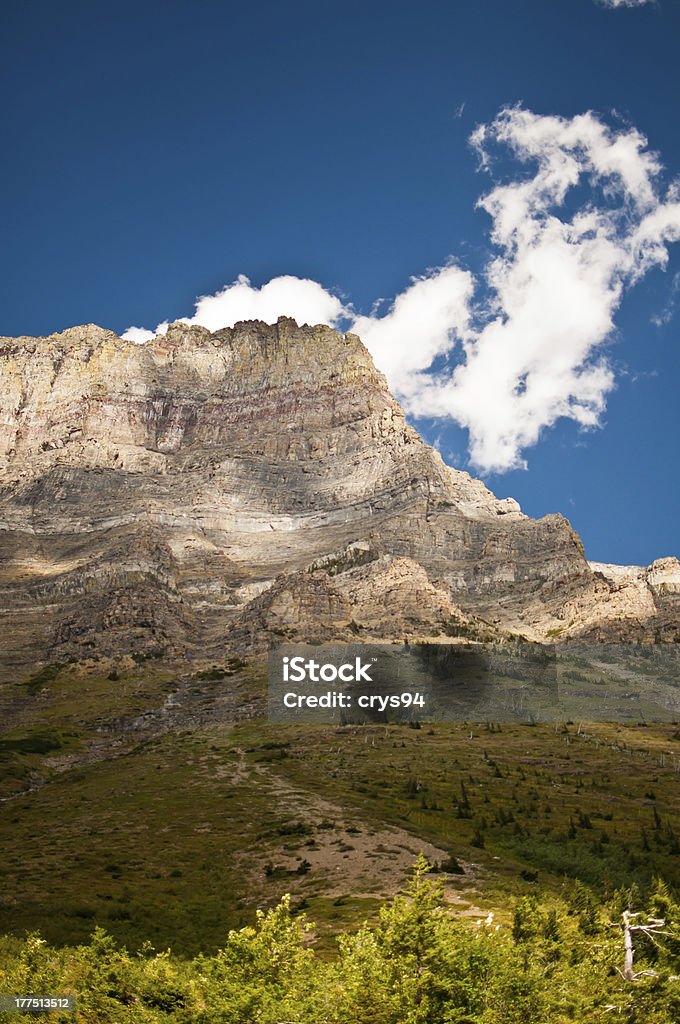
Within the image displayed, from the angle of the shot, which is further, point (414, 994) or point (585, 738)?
point (585, 738)

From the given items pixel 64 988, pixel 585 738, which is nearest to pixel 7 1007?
pixel 64 988

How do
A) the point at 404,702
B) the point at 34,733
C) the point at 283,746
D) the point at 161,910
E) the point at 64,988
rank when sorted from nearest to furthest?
the point at 64,988
the point at 161,910
the point at 283,746
the point at 34,733
the point at 404,702

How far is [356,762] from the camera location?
12325 centimetres

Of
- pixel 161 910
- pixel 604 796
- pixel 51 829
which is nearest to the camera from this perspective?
pixel 161 910

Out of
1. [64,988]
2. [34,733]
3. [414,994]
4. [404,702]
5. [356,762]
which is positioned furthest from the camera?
[404,702]

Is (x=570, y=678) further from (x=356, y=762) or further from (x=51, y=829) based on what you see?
(x=51, y=829)

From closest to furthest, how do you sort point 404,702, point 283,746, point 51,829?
point 51,829
point 283,746
point 404,702

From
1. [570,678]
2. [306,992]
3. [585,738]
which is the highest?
[570,678]

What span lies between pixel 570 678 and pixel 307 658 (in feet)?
191

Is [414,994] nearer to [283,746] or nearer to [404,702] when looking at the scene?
Answer: [283,746]

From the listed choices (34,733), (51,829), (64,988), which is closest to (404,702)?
(34,733)

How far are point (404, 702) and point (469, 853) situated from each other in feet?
335

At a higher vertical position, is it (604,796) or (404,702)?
(404,702)

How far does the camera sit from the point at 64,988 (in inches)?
1399
